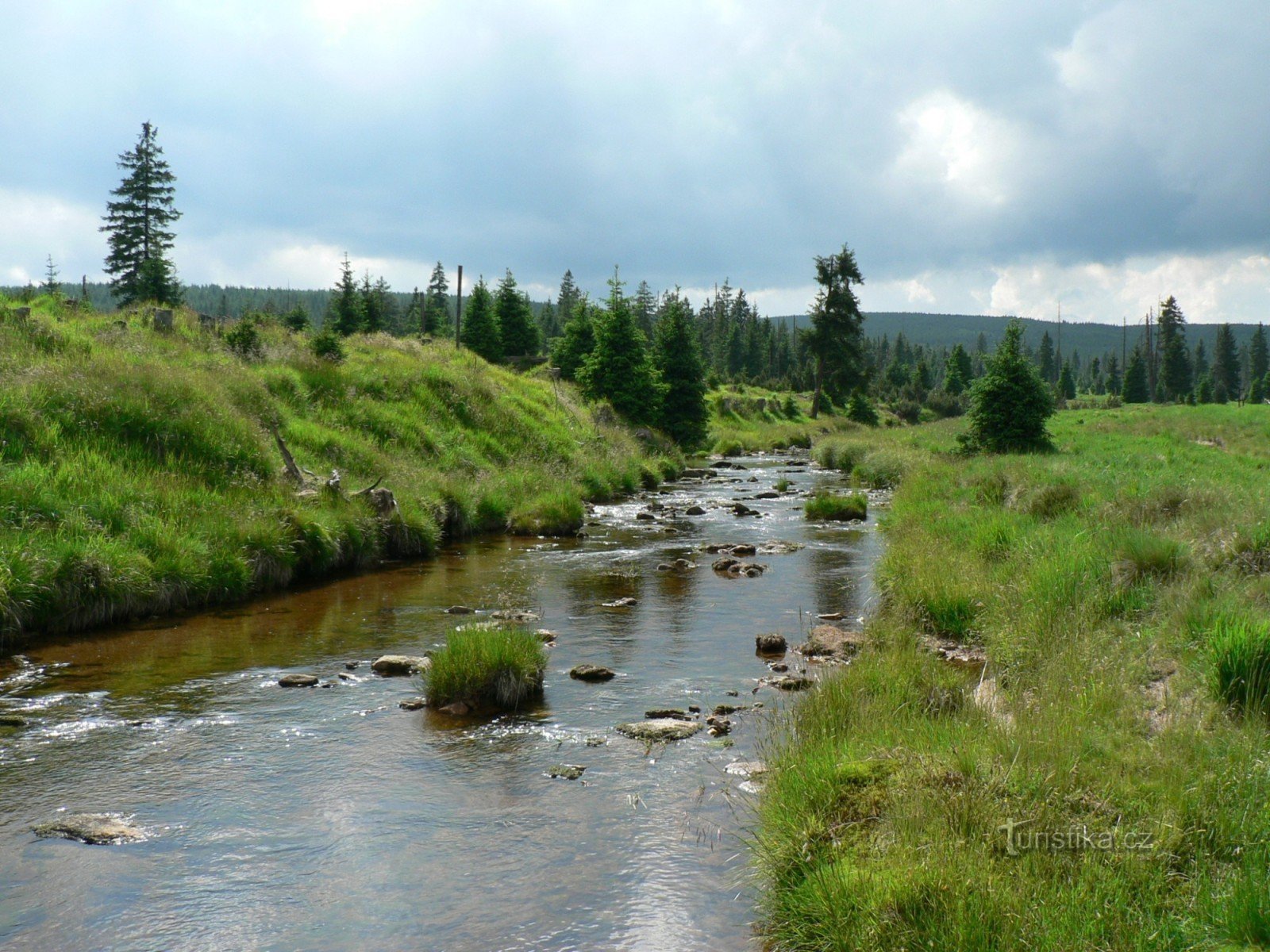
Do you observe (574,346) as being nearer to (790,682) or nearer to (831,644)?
(831,644)

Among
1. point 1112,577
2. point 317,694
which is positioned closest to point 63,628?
point 317,694

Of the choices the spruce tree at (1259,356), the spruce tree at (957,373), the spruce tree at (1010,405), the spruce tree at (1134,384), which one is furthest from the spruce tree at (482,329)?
the spruce tree at (1259,356)

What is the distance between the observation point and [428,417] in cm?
3003

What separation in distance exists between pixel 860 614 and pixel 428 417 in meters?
19.8

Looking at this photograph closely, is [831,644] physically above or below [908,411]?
below

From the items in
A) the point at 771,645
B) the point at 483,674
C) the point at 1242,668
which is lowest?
the point at 771,645

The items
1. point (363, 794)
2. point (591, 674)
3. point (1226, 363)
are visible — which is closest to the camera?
point (363, 794)

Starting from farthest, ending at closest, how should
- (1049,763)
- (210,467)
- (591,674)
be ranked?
(210,467), (591,674), (1049,763)

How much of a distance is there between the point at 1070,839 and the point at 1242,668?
3.01m

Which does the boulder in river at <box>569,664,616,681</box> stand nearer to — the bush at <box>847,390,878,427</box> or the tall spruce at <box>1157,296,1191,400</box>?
the bush at <box>847,390,878,427</box>

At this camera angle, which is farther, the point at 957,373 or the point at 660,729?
the point at 957,373

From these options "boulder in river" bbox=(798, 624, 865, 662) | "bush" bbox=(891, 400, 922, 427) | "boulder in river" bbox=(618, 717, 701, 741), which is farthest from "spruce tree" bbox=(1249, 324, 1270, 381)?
"boulder in river" bbox=(618, 717, 701, 741)

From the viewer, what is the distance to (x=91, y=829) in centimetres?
663

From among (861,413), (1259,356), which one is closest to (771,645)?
(861,413)
